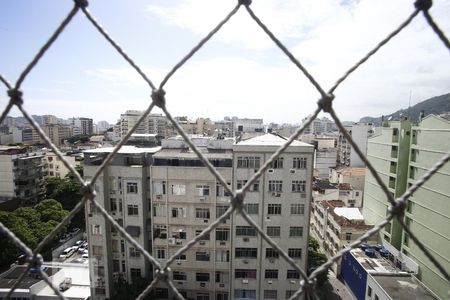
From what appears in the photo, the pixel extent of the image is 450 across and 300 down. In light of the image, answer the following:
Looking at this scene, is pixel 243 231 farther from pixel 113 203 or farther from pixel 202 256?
pixel 113 203

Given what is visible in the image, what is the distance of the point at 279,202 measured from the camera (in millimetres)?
7074

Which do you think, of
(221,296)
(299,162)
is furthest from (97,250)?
(299,162)

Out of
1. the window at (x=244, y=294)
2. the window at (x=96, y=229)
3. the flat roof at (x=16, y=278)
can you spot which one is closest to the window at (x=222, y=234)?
the window at (x=244, y=294)

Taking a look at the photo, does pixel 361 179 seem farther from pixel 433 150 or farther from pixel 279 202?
pixel 279 202

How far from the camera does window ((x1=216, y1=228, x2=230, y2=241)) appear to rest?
290 inches

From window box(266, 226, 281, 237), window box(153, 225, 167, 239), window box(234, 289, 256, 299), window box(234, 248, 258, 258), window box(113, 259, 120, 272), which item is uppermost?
window box(266, 226, 281, 237)

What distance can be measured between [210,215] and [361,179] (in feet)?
39.7

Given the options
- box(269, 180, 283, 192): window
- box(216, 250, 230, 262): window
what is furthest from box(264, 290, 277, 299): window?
box(269, 180, 283, 192): window

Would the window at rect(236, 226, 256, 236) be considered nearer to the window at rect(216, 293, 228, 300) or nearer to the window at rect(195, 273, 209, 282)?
the window at rect(195, 273, 209, 282)

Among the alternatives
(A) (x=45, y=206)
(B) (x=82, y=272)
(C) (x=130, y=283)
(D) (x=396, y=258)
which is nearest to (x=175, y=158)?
(C) (x=130, y=283)

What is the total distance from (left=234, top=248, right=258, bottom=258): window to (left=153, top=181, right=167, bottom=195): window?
2358 millimetres

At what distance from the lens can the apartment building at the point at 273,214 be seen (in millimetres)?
6953

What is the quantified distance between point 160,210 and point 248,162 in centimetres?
258

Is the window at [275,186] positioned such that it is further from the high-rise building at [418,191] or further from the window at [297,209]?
the high-rise building at [418,191]
